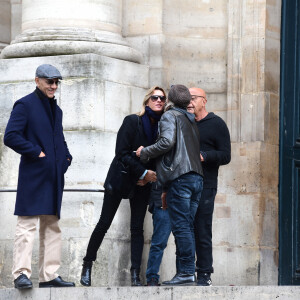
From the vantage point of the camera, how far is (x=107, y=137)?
471 inches

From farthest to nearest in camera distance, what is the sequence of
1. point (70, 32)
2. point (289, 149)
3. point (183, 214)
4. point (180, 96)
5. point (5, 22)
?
point (5, 22)
point (289, 149)
point (70, 32)
point (180, 96)
point (183, 214)

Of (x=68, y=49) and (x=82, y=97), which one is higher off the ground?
(x=68, y=49)

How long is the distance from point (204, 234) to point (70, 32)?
3.05 meters

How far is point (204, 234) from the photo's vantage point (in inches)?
404

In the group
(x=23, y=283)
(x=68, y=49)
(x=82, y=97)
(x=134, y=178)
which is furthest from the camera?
(x=68, y=49)

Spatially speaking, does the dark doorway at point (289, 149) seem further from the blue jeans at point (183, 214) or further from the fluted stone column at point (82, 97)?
the blue jeans at point (183, 214)

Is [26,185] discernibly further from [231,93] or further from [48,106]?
[231,93]

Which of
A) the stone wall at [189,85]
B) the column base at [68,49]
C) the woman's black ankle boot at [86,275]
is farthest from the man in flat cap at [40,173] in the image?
the column base at [68,49]

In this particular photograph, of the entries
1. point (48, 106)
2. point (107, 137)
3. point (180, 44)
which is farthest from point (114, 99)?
point (48, 106)

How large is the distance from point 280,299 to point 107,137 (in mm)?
3306

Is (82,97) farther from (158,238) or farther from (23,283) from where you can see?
(23,283)

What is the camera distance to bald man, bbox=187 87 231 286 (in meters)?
10.2

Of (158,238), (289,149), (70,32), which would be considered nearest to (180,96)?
(158,238)

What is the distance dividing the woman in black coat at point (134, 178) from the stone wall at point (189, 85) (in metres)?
1.14
